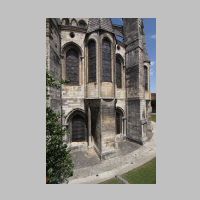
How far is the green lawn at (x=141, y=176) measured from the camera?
23.8 feet

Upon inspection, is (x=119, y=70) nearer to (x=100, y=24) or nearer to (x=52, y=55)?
(x=100, y=24)

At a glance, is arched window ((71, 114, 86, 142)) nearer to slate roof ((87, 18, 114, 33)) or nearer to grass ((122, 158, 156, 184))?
grass ((122, 158, 156, 184))

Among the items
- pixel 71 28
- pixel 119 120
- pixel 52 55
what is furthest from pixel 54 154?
pixel 71 28

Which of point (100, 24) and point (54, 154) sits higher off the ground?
point (100, 24)

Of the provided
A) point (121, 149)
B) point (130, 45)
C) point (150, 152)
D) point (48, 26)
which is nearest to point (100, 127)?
point (121, 149)

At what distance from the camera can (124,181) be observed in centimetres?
726

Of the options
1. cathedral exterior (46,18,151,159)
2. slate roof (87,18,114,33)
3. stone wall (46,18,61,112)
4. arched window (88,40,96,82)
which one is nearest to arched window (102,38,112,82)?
cathedral exterior (46,18,151,159)

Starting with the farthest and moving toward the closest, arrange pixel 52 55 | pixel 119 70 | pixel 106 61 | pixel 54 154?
pixel 119 70 → pixel 106 61 → pixel 52 55 → pixel 54 154

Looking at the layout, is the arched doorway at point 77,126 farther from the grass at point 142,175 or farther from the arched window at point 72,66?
the grass at point 142,175

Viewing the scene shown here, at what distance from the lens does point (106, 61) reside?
10633 mm

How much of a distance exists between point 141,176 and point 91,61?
27.7ft

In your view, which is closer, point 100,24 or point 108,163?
point 108,163

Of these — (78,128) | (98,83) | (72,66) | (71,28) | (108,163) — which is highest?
(71,28)

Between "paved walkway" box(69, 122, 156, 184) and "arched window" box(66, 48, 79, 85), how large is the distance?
601 cm
